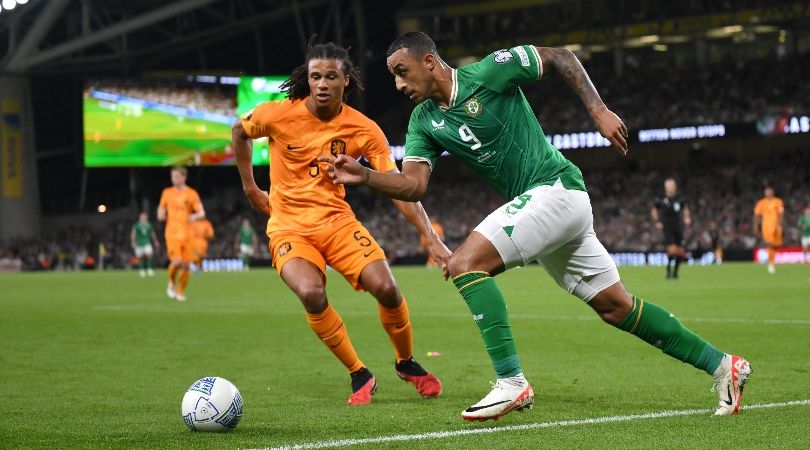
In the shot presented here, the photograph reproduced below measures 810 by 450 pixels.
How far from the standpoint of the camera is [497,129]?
6.50m

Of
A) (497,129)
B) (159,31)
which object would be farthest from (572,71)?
(159,31)

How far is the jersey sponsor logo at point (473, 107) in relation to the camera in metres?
6.48

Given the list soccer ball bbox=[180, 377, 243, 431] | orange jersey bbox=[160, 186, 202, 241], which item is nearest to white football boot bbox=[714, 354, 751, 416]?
soccer ball bbox=[180, 377, 243, 431]

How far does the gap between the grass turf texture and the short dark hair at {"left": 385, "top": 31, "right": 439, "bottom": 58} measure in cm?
199

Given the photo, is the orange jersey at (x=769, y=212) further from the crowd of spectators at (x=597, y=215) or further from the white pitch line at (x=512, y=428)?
the white pitch line at (x=512, y=428)

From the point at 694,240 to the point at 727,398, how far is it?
37820mm

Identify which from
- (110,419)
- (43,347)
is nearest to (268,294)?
(43,347)

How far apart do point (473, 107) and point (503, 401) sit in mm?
1548

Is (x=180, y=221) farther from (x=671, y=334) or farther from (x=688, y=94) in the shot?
(x=688, y=94)

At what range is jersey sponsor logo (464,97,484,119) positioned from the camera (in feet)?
21.3

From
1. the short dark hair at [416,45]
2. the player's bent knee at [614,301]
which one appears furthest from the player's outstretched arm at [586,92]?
the player's bent knee at [614,301]

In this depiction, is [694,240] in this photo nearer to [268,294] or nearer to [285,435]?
[268,294]

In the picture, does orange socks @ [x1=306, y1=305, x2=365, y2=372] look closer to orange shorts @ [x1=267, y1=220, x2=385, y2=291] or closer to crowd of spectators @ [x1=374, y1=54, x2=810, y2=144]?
orange shorts @ [x1=267, y1=220, x2=385, y2=291]

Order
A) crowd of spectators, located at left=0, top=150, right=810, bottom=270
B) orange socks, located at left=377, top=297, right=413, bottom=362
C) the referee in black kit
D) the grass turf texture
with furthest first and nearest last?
crowd of spectators, located at left=0, top=150, right=810, bottom=270 < the referee in black kit < orange socks, located at left=377, top=297, right=413, bottom=362 < the grass turf texture
